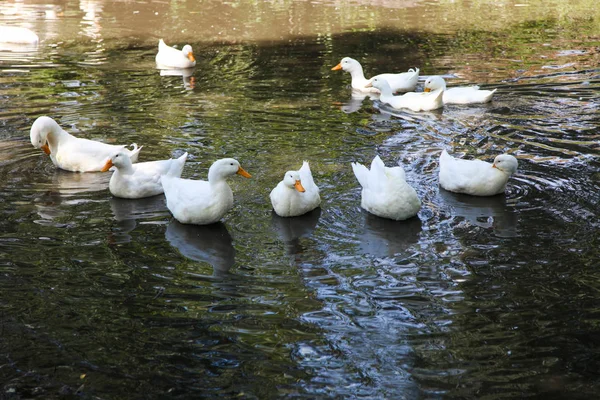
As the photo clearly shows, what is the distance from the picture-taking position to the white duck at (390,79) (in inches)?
539

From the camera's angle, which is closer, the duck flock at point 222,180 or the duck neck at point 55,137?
the duck flock at point 222,180

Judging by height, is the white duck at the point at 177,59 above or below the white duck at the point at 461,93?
above

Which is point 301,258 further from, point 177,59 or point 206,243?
point 177,59

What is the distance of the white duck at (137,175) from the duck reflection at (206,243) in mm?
822

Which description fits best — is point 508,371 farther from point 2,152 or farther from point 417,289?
point 2,152

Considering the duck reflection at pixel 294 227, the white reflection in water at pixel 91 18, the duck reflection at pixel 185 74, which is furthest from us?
the white reflection in water at pixel 91 18


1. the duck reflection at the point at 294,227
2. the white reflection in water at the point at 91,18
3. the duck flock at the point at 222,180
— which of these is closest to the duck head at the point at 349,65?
the duck flock at the point at 222,180

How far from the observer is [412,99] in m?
12.6

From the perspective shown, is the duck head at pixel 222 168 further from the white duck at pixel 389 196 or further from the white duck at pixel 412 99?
the white duck at pixel 412 99

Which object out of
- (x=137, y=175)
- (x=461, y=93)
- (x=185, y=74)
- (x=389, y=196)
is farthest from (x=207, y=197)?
(x=185, y=74)

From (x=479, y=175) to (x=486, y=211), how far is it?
51 cm

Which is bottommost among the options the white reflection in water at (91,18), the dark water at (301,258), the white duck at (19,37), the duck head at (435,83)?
the dark water at (301,258)

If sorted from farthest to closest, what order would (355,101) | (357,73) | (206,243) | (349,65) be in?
(349,65) < (357,73) < (355,101) < (206,243)

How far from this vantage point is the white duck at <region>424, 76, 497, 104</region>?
41.0ft
